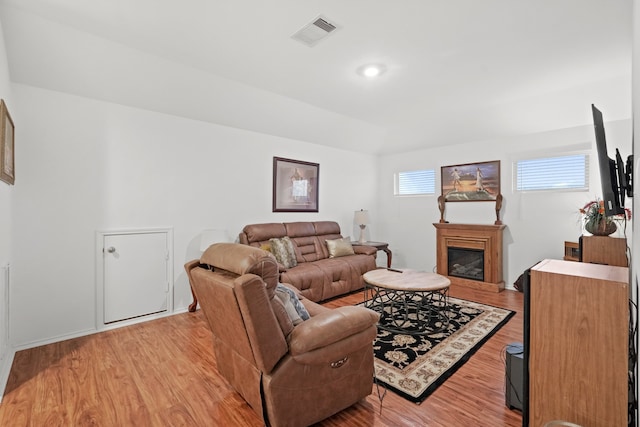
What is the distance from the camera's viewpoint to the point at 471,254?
4930 mm

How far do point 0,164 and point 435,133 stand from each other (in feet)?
17.5

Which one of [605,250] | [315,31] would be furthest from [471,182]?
[315,31]

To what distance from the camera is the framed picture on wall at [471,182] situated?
4.84 meters

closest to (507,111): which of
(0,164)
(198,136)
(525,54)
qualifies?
(525,54)

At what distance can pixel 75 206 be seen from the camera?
304cm

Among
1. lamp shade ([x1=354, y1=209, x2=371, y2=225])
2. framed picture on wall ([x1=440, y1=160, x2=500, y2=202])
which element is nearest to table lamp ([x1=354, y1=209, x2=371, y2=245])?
lamp shade ([x1=354, y1=209, x2=371, y2=225])

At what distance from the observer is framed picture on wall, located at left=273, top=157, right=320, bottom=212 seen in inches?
187

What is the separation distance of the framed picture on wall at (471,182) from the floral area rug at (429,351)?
204cm

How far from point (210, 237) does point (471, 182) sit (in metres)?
4.21

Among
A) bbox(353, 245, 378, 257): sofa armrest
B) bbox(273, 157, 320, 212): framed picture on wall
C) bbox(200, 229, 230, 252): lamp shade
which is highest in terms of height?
bbox(273, 157, 320, 212): framed picture on wall

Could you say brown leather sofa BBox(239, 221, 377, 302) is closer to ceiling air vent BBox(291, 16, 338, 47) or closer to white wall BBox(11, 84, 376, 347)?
white wall BBox(11, 84, 376, 347)

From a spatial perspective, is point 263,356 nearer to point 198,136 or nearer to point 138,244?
point 138,244

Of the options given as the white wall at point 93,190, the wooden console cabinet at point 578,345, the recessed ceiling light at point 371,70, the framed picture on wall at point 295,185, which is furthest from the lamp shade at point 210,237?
the wooden console cabinet at point 578,345

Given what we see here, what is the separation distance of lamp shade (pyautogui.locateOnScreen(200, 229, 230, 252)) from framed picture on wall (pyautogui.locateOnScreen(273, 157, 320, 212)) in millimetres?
1076
